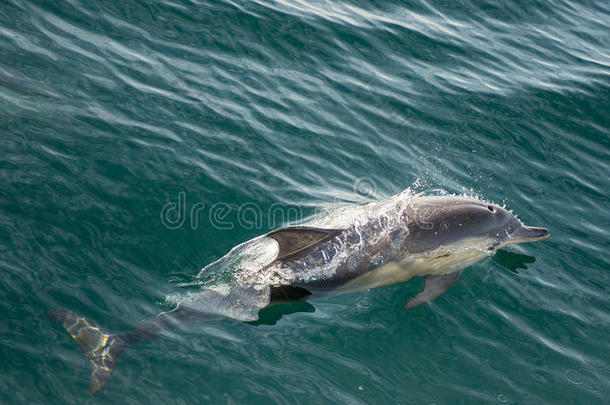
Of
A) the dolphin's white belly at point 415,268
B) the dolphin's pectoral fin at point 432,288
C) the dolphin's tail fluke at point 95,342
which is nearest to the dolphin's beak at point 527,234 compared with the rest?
the dolphin's white belly at point 415,268

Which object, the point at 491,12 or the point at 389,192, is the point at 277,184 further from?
the point at 491,12

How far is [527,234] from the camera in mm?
7762

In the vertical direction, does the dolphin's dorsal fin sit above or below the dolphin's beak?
below

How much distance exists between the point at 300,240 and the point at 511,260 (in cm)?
306

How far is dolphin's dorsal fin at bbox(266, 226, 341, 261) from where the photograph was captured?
21.2 ft

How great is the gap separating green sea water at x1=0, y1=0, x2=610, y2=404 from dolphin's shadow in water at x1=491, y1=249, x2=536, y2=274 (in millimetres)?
40

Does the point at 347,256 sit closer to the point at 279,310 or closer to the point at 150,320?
the point at 279,310

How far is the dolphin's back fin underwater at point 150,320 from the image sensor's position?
5.39 m

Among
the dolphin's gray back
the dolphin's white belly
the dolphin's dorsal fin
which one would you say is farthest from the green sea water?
the dolphin's dorsal fin

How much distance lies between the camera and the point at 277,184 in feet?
27.1

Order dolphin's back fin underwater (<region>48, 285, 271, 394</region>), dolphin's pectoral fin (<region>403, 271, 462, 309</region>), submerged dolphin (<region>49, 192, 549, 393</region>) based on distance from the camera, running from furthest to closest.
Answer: dolphin's pectoral fin (<region>403, 271, 462, 309</region>) → submerged dolphin (<region>49, 192, 549, 393</region>) → dolphin's back fin underwater (<region>48, 285, 271, 394</region>)

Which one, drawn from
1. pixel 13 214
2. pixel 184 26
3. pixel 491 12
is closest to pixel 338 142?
pixel 184 26

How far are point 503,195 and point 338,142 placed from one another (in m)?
2.57

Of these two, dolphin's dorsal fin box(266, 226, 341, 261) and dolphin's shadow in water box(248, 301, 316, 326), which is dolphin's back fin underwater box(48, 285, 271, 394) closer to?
dolphin's shadow in water box(248, 301, 316, 326)
